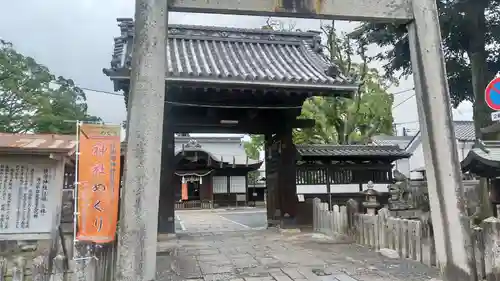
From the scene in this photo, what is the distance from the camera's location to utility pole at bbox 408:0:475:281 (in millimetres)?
4773

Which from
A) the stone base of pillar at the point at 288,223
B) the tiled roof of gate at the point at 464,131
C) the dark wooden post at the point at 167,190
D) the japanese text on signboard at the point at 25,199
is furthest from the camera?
the tiled roof of gate at the point at 464,131

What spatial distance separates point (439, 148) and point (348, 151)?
8906mm

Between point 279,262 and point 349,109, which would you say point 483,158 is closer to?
point 279,262

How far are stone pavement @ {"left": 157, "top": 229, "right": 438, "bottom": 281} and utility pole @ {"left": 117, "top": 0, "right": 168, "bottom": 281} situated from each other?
1459mm

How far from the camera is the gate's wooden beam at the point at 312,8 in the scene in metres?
4.87

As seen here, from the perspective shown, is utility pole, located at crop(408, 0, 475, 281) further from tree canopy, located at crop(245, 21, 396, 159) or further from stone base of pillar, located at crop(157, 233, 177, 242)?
tree canopy, located at crop(245, 21, 396, 159)

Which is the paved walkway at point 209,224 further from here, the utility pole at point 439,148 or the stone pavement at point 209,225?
the utility pole at point 439,148

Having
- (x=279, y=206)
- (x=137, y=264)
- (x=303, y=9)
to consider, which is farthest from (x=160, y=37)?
(x=279, y=206)

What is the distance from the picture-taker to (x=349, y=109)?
2130 cm

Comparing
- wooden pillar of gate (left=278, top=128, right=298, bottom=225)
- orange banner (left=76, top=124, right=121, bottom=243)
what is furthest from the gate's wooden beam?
wooden pillar of gate (left=278, top=128, right=298, bottom=225)

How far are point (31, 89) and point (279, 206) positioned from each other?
19415mm

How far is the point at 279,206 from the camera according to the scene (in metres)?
11.3

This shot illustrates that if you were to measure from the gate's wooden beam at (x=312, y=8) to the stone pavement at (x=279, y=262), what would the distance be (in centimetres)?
363

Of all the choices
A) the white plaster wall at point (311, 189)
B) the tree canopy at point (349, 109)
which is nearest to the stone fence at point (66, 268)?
the white plaster wall at point (311, 189)
